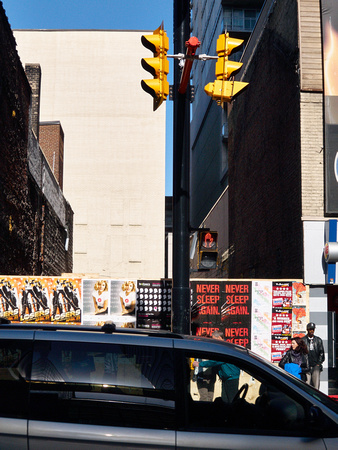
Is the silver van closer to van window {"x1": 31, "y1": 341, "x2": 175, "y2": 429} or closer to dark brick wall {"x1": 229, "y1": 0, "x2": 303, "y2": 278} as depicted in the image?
van window {"x1": 31, "y1": 341, "x2": 175, "y2": 429}

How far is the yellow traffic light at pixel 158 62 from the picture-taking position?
789 centimetres

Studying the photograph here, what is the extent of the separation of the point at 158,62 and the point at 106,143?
39.7 meters

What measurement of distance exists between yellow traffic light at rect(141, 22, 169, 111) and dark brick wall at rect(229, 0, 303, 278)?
26.7 feet

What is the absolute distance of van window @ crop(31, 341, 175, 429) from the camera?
4.07 meters

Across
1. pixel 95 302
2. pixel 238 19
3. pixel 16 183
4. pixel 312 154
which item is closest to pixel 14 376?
pixel 95 302

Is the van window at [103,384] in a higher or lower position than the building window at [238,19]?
lower

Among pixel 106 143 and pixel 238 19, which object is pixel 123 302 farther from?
pixel 238 19

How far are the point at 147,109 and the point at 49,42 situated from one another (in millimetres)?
9406

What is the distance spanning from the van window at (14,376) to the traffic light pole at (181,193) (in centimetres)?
449

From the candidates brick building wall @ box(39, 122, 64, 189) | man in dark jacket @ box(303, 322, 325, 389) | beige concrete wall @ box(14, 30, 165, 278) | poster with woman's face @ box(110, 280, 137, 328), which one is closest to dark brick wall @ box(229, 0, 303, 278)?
man in dark jacket @ box(303, 322, 325, 389)

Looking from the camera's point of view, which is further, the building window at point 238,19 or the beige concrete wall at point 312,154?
the building window at point 238,19

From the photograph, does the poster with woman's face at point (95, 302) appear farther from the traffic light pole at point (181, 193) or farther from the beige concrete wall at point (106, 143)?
the beige concrete wall at point (106, 143)

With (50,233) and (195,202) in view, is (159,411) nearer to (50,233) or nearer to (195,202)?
(50,233)

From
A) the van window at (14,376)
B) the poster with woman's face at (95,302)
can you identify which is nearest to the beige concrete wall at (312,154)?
the poster with woman's face at (95,302)
